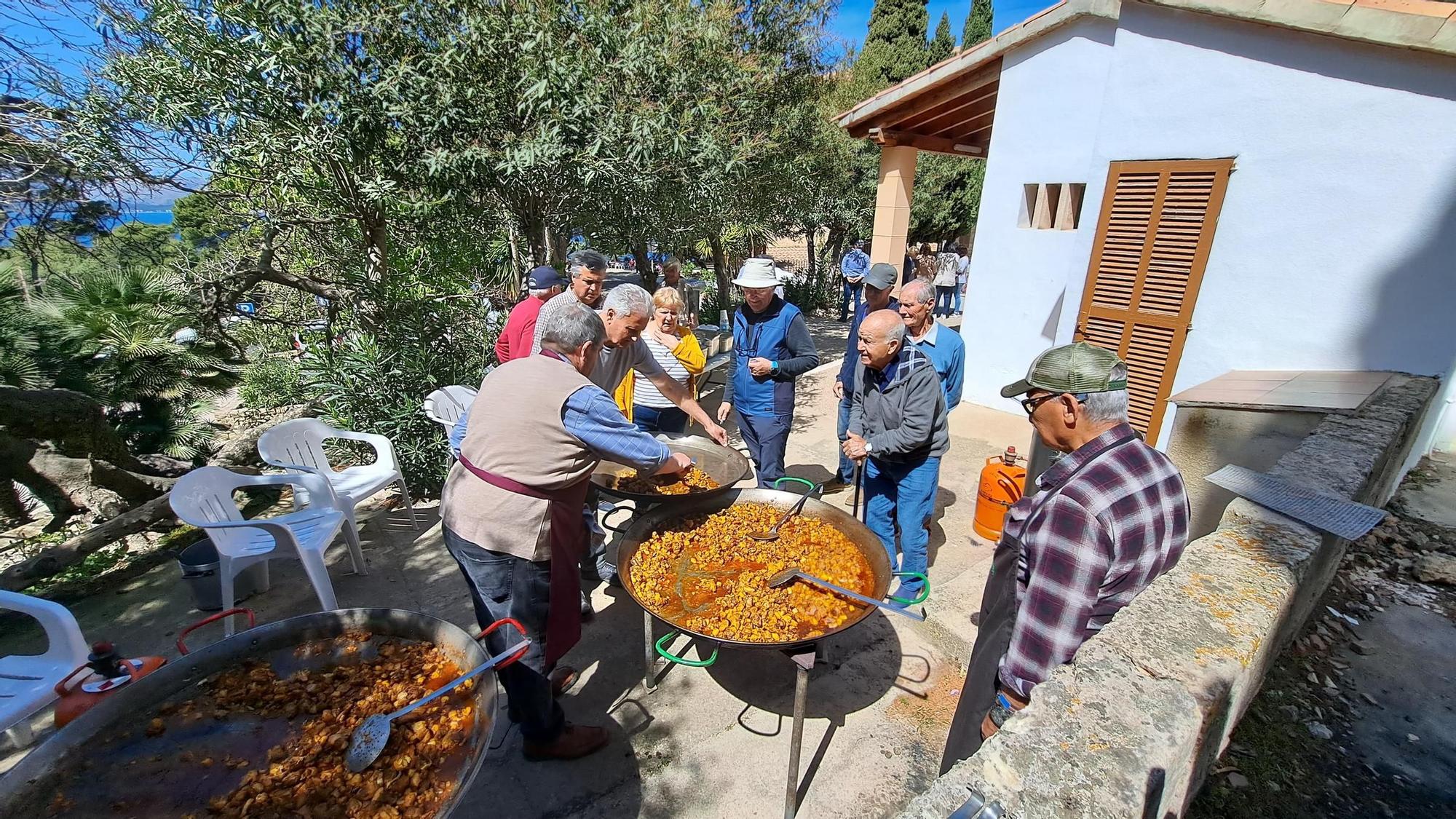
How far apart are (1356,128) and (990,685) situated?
18.4 ft

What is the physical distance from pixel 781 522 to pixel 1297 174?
5.38m

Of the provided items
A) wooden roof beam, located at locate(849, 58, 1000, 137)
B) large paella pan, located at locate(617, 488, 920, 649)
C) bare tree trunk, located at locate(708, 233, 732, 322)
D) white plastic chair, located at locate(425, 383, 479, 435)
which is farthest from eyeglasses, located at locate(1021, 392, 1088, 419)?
bare tree trunk, located at locate(708, 233, 732, 322)

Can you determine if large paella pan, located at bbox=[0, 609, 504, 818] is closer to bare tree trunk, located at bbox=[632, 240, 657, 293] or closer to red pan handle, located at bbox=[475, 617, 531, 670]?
red pan handle, located at bbox=[475, 617, 531, 670]

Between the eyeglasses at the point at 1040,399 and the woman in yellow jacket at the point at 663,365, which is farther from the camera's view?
the woman in yellow jacket at the point at 663,365

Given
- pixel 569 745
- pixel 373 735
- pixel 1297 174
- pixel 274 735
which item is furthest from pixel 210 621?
pixel 1297 174

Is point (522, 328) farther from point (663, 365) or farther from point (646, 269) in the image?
point (646, 269)

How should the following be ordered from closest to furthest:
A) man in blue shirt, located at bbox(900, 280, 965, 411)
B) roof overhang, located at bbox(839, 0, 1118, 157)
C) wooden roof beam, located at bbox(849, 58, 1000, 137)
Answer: man in blue shirt, located at bbox(900, 280, 965, 411), roof overhang, located at bbox(839, 0, 1118, 157), wooden roof beam, located at bbox(849, 58, 1000, 137)

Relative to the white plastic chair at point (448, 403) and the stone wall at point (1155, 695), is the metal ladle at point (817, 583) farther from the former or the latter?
the white plastic chair at point (448, 403)

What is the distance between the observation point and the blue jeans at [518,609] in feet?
8.17

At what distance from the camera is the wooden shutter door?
5426 millimetres

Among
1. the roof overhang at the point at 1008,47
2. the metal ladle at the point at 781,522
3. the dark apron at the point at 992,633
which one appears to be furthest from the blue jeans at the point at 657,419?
the roof overhang at the point at 1008,47

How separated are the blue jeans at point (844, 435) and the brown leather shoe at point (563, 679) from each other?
221 centimetres

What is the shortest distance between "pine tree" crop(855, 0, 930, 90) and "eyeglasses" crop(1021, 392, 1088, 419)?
2172 cm

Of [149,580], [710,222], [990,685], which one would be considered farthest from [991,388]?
[149,580]
